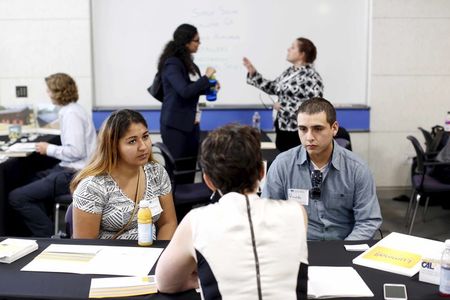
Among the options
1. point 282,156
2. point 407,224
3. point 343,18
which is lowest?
point 407,224

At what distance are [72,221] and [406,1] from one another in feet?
13.9

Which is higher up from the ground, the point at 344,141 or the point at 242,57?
the point at 242,57

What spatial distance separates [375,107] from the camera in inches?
220

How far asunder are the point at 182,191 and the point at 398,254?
7.16ft

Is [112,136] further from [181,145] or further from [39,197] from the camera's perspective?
[181,145]

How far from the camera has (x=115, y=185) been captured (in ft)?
7.86

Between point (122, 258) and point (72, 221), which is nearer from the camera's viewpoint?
point (122, 258)

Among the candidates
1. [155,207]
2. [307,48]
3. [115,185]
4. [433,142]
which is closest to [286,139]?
[307,48]

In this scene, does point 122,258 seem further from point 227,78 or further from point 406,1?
point 406,1

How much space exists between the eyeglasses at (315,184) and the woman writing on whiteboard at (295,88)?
193 centimetres

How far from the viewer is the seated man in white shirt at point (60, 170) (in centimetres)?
399

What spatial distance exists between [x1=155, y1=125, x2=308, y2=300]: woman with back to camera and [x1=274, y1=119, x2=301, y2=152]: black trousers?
116 inches

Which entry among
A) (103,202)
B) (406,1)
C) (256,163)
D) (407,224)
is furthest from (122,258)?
(406,1)

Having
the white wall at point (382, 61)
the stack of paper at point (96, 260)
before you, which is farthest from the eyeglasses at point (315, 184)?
the white wall at point (382, 61)
